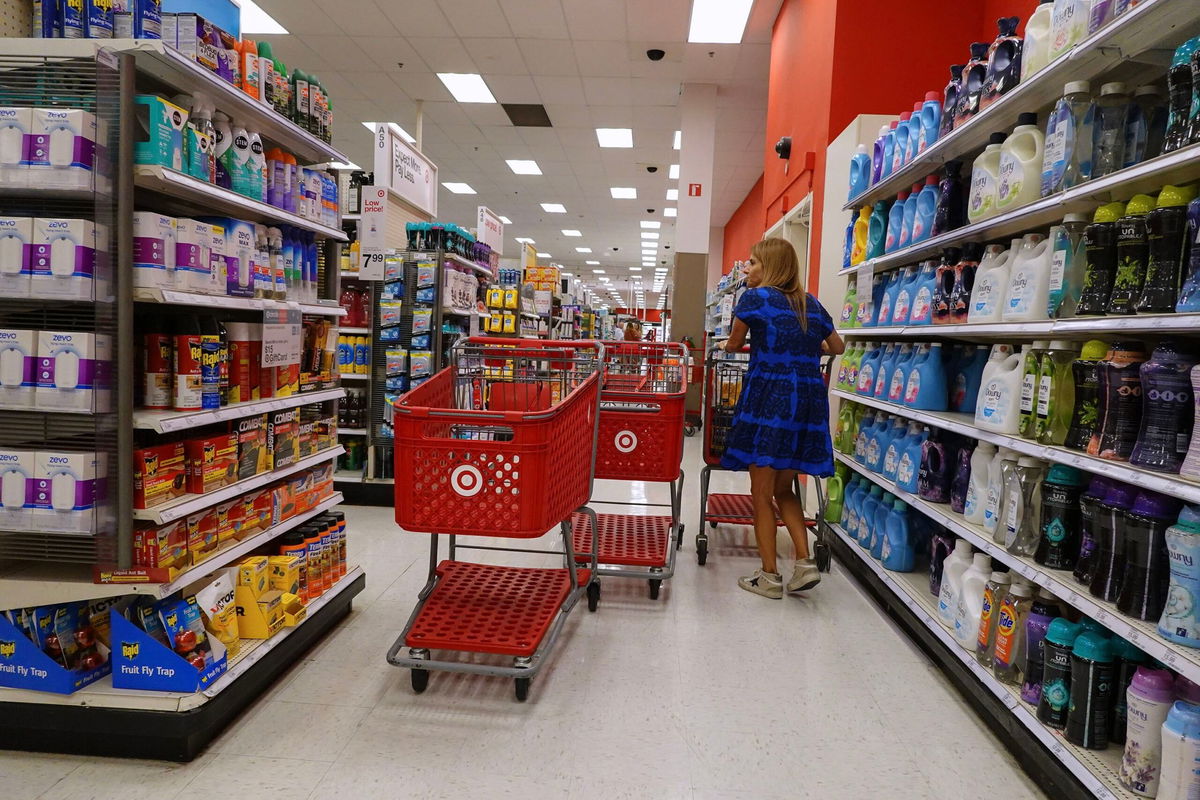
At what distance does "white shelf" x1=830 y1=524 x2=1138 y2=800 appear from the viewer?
5.55 ft

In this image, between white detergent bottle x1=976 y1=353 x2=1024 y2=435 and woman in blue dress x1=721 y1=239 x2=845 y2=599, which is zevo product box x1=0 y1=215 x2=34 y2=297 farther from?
white detergent bottle x1=976 y1=353 x2=1024 y2=435

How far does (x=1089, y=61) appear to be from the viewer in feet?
6.73

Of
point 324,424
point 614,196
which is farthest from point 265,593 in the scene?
point 614,196

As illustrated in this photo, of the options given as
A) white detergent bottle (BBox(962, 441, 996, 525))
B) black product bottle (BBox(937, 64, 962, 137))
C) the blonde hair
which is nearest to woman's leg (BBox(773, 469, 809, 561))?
the blonde hair

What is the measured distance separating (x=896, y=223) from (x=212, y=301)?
298 cm

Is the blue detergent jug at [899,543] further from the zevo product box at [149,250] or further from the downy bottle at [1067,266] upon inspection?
the zevo product box at [149,250]

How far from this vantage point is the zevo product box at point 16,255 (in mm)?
1834

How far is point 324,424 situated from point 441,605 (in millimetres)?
937

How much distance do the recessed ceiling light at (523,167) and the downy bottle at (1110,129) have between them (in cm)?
1145

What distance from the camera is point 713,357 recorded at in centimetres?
396

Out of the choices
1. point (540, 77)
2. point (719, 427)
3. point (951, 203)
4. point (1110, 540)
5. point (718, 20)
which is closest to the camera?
point (1110, 540)

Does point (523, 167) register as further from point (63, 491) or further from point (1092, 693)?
point (1092, 693)

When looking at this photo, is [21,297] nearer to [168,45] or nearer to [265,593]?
[168,45]

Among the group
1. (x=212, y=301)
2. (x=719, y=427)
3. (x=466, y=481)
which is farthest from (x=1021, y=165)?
(x=212, y=301)
